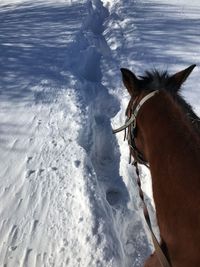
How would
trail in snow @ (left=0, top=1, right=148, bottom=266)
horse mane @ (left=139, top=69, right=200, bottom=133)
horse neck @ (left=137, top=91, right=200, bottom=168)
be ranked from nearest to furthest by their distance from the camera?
horse neck @ (left=137, top=91, right=200, bottom=168)
horse mane @ (left=139, top=69, right=200, bottom=133)
trail in snow @ (left=0, top=1, right=148, bottom=266)

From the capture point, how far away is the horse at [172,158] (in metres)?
1.77

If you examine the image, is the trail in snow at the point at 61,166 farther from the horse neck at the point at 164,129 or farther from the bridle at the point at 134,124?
the horse neck at the point at 164,129

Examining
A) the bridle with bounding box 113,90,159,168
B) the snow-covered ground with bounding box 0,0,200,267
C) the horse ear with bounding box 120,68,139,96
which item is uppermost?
the horse ear with bounding box 120,68,139,96

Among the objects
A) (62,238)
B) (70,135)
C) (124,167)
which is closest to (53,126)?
(70,135)

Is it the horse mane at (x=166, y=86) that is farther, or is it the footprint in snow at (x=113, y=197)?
the footprint in snow at (x=113, y=197)

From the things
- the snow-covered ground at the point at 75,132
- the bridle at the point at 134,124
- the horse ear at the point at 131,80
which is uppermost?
the horse ear at the point at 131,80

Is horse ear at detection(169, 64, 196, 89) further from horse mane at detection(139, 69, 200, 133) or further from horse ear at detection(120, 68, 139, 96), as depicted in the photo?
horse ear at detection(120, 68, 139, 96)

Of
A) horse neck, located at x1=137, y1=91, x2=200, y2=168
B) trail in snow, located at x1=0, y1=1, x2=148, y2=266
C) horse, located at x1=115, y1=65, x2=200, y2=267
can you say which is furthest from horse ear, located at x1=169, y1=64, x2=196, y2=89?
trail in snow, located at x1=0, y1=1, x2=148, y2=266

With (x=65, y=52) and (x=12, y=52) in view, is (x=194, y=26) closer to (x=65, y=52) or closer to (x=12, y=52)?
(x=65, y=52)

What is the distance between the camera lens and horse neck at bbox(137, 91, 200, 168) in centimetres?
189

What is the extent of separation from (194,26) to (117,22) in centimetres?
202

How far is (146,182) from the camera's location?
4.42 metres

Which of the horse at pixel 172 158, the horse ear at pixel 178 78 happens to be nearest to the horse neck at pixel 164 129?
the horse at pixel 172 158

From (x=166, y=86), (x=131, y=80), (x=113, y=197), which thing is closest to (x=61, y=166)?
(x=113, y=197)
